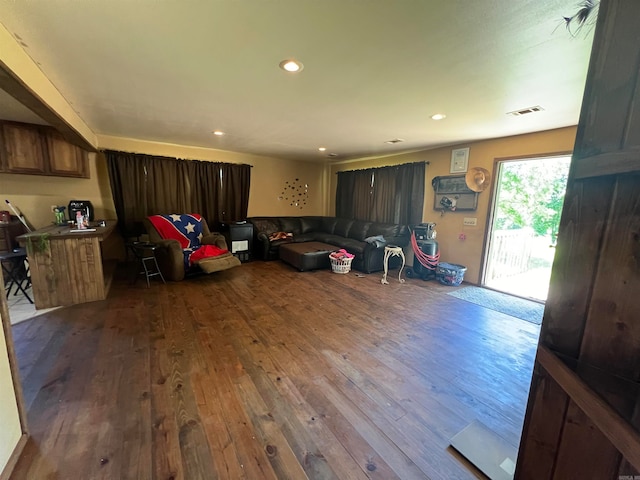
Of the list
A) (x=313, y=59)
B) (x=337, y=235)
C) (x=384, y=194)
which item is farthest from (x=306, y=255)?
(x=313, y=59)

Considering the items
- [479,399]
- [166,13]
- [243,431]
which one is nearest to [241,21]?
[166,13]

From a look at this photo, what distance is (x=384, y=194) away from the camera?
5367 millimetres

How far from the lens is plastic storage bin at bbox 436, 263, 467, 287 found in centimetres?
402

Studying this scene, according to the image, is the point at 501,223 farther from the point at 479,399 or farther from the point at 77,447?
the point at 77,447

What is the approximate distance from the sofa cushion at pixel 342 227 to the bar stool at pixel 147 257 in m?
3.65

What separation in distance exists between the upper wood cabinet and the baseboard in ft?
12.5

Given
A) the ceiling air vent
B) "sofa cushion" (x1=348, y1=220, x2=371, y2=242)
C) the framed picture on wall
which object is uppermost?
the ceiling air vent

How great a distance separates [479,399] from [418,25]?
2.34 m

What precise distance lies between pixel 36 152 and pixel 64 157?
10.8 inches

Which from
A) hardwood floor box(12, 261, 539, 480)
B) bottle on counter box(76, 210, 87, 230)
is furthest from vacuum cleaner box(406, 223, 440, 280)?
bottle on counter box(76, 210, 87, 230)

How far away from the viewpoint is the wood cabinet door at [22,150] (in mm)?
3320

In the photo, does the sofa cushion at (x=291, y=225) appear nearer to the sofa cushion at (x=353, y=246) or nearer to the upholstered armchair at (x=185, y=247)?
the sofa cushion at (x=353, y=246)

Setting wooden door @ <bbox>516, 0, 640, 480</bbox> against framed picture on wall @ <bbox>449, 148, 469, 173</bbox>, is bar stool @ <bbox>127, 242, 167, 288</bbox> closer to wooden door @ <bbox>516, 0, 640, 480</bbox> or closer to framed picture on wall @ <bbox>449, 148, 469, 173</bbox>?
wooden door @ <bbox>516, 0, 640, 480</bbox>

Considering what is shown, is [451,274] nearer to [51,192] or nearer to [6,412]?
[6,412]
